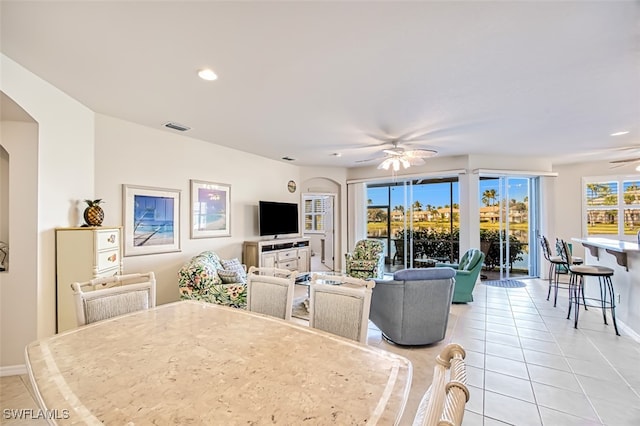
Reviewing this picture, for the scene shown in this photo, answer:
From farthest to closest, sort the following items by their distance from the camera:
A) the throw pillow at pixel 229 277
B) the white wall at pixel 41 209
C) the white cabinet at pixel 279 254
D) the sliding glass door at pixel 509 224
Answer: the sliding glass door at pixel 509 224
the white cabinet at pixel 279 254
the throw pillow at pixel 229 277
the white wall at pixel 41 209

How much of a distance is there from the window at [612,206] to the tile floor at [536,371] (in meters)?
3.50

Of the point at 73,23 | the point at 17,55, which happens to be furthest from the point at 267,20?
the point at 17,55

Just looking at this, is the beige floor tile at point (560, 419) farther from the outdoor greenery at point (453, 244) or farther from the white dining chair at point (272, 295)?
the outdoor greenery at point (453, 244)

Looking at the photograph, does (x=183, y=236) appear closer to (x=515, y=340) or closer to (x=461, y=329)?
(x=461, y=329)

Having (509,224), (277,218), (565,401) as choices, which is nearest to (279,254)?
(277,218)

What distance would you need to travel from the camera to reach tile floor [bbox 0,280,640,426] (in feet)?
6.61

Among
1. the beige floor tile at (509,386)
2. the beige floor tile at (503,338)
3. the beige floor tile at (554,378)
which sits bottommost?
the beige floor tile at (503,338)

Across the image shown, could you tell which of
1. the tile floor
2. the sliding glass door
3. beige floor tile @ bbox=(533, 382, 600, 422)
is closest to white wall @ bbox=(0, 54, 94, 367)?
the tile floor

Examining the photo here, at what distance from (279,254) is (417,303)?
328 cm

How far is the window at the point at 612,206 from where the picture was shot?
6.04 metres

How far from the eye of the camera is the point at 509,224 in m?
6.40

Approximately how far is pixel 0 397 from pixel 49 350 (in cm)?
184

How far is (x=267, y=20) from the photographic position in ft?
5.82

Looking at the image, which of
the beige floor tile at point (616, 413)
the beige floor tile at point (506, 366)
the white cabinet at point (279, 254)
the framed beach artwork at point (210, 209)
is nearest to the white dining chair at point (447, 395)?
the beige floor tile at point (616, 413)
